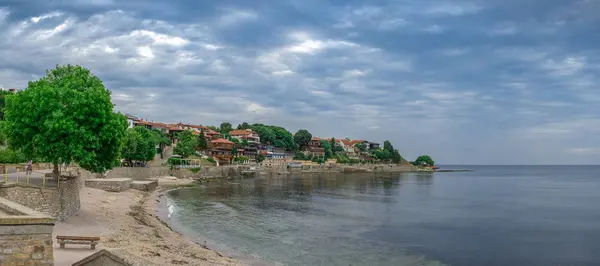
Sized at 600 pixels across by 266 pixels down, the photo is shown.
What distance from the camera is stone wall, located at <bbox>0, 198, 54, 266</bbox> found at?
1284 cm

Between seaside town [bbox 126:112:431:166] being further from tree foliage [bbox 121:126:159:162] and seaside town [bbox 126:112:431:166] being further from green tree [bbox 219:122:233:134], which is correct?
tree foliage [bbox 121:126:159:162]

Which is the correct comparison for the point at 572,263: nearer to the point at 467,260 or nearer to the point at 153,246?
the point at 467,260

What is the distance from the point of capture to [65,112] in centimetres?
2795

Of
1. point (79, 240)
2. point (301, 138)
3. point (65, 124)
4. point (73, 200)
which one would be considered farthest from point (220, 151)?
point (79, 240)

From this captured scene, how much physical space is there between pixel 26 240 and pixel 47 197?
1413 centimetres

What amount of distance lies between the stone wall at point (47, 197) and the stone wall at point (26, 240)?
1174 cm

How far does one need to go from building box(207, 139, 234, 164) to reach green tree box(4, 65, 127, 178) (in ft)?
346

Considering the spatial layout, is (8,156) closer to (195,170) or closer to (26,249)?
(26,249)

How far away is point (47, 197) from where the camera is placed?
25.6 m

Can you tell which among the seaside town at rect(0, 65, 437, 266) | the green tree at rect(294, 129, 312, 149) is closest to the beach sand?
the seaside town at rect(0, 65, 437, 266)

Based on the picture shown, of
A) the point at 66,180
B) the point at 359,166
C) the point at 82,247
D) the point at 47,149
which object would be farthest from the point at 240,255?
the point at 359,166

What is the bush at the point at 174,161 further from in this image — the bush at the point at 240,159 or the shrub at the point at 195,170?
the bush at the point at 240,159

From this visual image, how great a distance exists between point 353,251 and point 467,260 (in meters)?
7.42

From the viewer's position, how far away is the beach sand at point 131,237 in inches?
837
